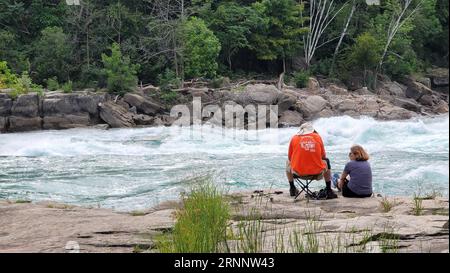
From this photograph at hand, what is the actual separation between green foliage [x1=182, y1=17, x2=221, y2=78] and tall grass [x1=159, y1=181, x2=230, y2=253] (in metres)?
23.1

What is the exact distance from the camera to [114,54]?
26.4 meters

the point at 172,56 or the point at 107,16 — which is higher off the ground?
the point at 107,16

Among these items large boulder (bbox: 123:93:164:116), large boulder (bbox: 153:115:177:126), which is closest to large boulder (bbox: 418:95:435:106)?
large boulder (bbox: 153:115:177:126)

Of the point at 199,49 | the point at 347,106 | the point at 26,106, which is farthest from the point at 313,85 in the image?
the point at 26,106

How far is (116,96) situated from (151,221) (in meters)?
19.2

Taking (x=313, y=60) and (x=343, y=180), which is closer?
(x=343, y=180)

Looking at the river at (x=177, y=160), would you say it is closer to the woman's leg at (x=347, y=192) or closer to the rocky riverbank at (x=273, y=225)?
the woman's leg at (x=347, y=192)

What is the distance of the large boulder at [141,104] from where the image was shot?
24547 millimetres

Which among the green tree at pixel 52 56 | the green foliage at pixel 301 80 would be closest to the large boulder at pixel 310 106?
the green foliage at pixel 301 80

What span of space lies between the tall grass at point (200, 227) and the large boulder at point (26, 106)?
18.3 metres

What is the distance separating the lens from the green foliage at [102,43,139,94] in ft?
83.3

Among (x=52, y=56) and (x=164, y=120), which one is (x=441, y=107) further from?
(x=52, y=56)
